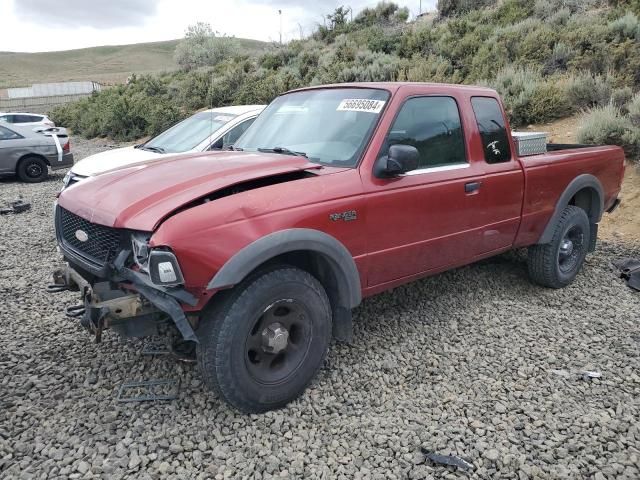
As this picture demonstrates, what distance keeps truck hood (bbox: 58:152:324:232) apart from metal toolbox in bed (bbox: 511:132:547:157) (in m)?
2.23

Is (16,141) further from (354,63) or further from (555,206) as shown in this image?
(555,206)

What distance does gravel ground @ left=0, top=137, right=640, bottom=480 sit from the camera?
269 centimetres

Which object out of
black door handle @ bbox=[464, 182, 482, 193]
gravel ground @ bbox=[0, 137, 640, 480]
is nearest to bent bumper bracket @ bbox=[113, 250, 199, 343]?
gravel ground @ bbox=[0, 137, 640, 480]

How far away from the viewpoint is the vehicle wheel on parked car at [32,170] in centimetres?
1156

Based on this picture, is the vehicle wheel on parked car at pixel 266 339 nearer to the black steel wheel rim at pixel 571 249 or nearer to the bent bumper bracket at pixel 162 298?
the bent bumper bracket at pixel 162 298

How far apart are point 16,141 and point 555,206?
11.4 meters

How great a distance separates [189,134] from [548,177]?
193 inches

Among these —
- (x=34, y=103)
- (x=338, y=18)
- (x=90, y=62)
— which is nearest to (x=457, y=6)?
(x=338, y=18)

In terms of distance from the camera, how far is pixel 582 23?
14234 millimetres

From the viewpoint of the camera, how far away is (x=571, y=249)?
17.1 ft

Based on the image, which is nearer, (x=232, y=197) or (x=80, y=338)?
(x=232, y=197)

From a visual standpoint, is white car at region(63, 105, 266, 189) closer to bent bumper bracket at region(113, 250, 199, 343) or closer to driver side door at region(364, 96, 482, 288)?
driver side door at region(364, 96, 482, 288)

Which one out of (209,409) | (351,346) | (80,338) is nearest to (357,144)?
(351,346)

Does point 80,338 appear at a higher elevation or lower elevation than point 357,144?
lower
